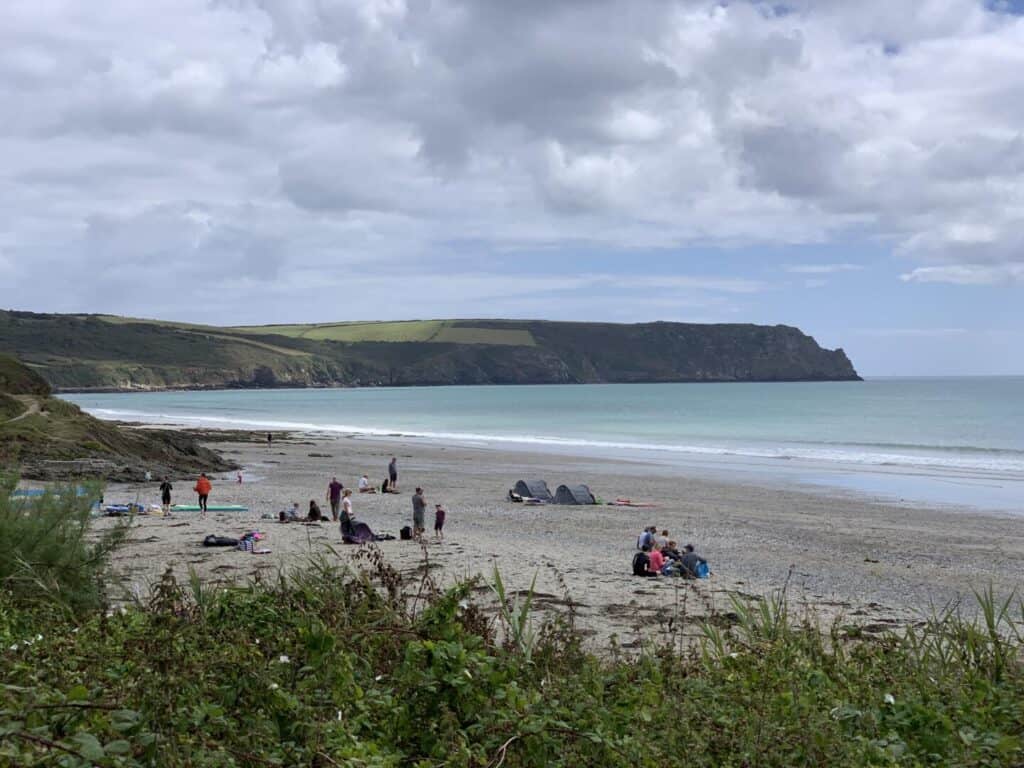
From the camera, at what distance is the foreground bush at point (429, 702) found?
3.21 meters

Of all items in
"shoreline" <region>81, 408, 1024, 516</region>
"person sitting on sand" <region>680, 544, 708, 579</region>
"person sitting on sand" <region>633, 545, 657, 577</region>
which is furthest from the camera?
"shoreline" <region>81, 408, 1024, 516</region>

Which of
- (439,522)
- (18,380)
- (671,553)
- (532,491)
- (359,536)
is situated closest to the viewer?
(671,553)

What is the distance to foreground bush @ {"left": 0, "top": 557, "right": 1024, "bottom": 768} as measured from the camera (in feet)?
10.5

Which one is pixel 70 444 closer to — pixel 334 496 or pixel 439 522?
pixel 334 496

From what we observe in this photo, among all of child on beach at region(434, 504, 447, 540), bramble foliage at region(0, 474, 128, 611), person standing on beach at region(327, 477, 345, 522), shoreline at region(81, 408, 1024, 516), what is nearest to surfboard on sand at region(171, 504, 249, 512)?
person standing on beach at region(327, 477, 345, 522)

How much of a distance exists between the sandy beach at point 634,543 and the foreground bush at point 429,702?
1477 millimetres

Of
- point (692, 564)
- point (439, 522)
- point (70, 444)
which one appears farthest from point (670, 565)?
point (70, 444)

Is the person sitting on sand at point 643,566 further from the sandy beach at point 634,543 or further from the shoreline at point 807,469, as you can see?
the shoreline at point 807,469

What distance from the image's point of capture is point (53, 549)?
25.3ft

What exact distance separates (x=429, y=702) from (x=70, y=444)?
29948mm

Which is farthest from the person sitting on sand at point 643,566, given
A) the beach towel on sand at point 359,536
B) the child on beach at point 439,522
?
the beach towel on sand at point 359,536

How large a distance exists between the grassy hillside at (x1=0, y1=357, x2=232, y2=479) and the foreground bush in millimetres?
23667

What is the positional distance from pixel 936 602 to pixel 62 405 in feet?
99.9

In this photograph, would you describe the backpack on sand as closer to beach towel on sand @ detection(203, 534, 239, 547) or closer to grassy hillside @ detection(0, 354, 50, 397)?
beach towel on sand @ detection(203, 534, 239, 547)
